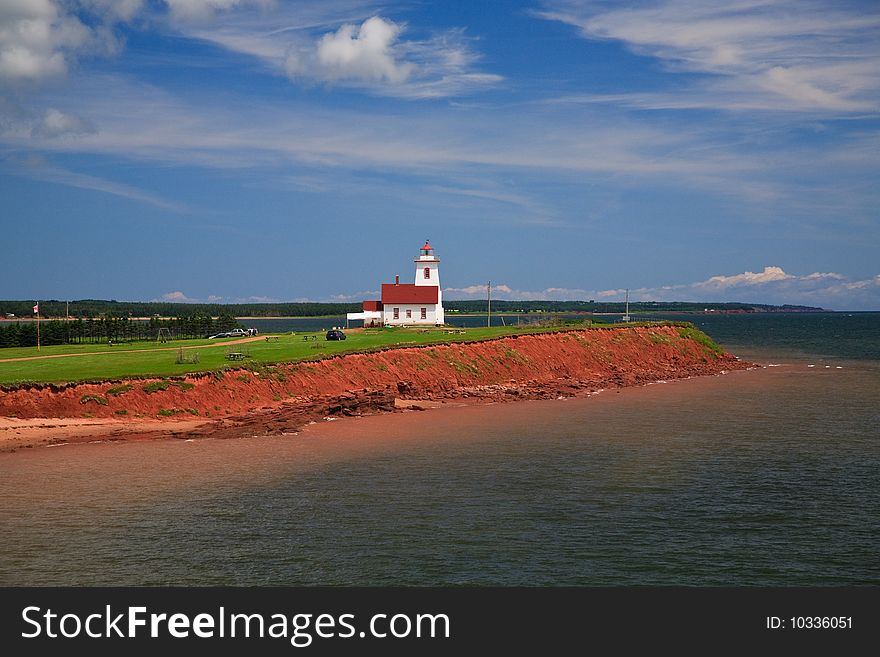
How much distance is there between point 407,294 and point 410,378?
35.9 metres

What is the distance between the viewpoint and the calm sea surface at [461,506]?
16688mm

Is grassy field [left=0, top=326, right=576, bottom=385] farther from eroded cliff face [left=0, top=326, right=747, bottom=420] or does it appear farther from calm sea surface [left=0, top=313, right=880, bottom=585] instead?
calm sea surface [left=0, top=313, right=880, bottom=585]

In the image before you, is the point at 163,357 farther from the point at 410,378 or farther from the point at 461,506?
the point at 461,506

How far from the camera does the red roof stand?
283 ft

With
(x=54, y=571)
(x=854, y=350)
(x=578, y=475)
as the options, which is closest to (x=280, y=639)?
(x=54, y=571)

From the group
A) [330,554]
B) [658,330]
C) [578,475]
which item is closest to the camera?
[330,554]

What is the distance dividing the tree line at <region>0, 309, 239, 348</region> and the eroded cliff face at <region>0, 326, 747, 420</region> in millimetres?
33141

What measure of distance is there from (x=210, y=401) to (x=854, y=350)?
3451 inches

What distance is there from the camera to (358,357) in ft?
169

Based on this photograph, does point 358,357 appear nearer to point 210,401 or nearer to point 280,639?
point 210,401

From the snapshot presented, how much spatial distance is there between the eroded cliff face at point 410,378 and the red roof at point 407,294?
2091 cm

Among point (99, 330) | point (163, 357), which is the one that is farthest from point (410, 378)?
point (99, 330)

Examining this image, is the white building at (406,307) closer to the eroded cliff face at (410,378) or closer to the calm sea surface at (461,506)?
the eroded cliff face at (410,378)

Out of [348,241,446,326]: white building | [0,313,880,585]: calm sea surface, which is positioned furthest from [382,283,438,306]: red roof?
[0,313,880,585]: calm sea surface
